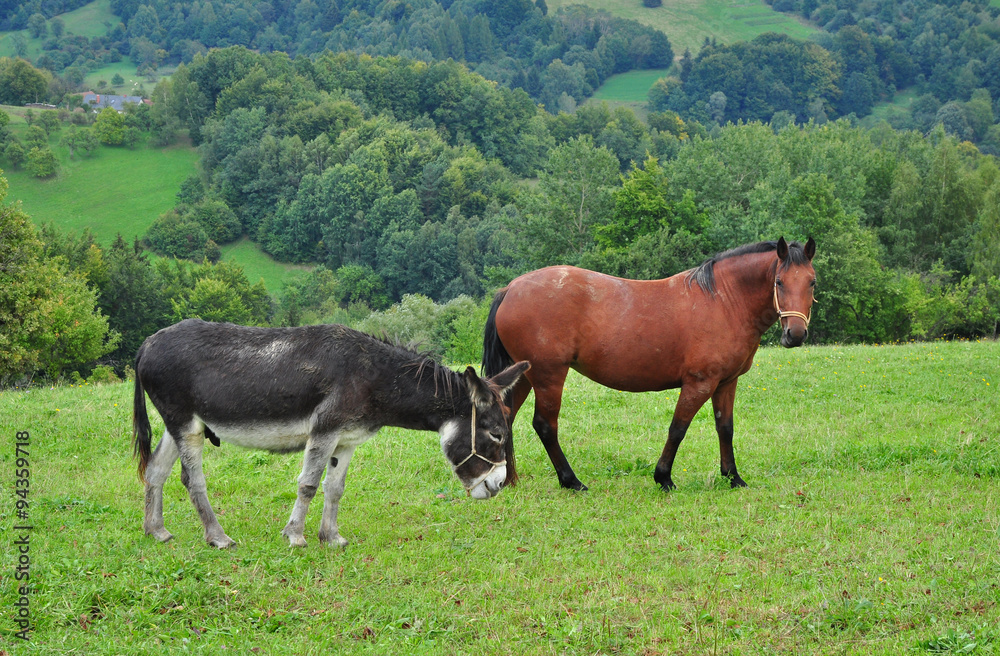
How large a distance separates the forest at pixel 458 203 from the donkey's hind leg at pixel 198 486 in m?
2.16

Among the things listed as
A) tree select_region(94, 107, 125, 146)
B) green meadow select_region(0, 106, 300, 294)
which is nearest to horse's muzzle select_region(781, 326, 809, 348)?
green meadow select_region(0, 106, 300, 294)

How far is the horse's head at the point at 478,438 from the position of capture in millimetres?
7277

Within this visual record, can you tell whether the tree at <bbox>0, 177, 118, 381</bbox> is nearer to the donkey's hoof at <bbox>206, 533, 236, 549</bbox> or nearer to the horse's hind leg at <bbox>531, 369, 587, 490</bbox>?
the donkey's hoof at <bbox>206, 533, 236, 549</bbox>

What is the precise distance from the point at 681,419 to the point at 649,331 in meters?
1.12

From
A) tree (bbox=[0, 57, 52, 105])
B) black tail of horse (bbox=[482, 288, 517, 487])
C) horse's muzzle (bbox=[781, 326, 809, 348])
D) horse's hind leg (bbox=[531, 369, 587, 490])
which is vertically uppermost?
horse's muzzle (bbox=[781, 326, 809, 348])

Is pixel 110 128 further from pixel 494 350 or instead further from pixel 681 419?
pixel 681 419

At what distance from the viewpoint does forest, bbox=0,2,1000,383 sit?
5056 cm

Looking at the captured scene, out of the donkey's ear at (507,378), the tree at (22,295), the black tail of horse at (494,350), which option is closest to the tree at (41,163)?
the tree at (22,295)

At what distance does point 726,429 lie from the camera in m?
9.70

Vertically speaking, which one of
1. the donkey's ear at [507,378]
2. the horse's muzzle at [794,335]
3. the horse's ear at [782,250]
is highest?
the horse's ear at [782,250]

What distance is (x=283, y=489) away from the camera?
30.6ft

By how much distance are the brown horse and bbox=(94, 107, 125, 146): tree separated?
137207 millimetres

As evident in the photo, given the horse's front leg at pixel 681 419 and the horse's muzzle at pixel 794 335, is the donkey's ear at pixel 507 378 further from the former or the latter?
the horse's muzzle at pixel 794 335
